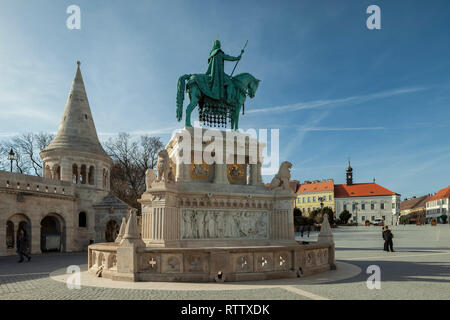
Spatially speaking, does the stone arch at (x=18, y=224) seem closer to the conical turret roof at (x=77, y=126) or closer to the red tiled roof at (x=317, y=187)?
the conical turret roof at (x=77, y=126)

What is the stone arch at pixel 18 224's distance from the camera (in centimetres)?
2314

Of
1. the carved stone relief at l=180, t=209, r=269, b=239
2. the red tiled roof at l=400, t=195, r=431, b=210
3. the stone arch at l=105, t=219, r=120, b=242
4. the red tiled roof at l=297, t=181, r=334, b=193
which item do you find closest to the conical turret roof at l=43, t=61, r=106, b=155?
the stone arch at l=105, t=219, r=120, b=242

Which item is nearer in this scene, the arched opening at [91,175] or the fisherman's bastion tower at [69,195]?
the fisherman's bastion tower at [69,195]

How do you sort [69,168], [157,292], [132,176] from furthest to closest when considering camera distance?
[132,176] → [69,168] → [157,292]

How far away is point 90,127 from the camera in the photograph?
101ft

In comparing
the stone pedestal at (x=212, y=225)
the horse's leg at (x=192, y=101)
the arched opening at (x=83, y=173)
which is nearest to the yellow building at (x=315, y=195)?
the arched opening at (x=83, y=173)

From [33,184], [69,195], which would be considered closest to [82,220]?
[69,195]

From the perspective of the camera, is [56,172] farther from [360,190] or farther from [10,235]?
[360,190]

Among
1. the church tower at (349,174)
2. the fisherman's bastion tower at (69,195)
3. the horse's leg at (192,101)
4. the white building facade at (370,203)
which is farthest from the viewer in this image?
the church tower at (349,174)

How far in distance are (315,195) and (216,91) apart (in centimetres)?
8929

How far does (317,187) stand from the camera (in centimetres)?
10019
